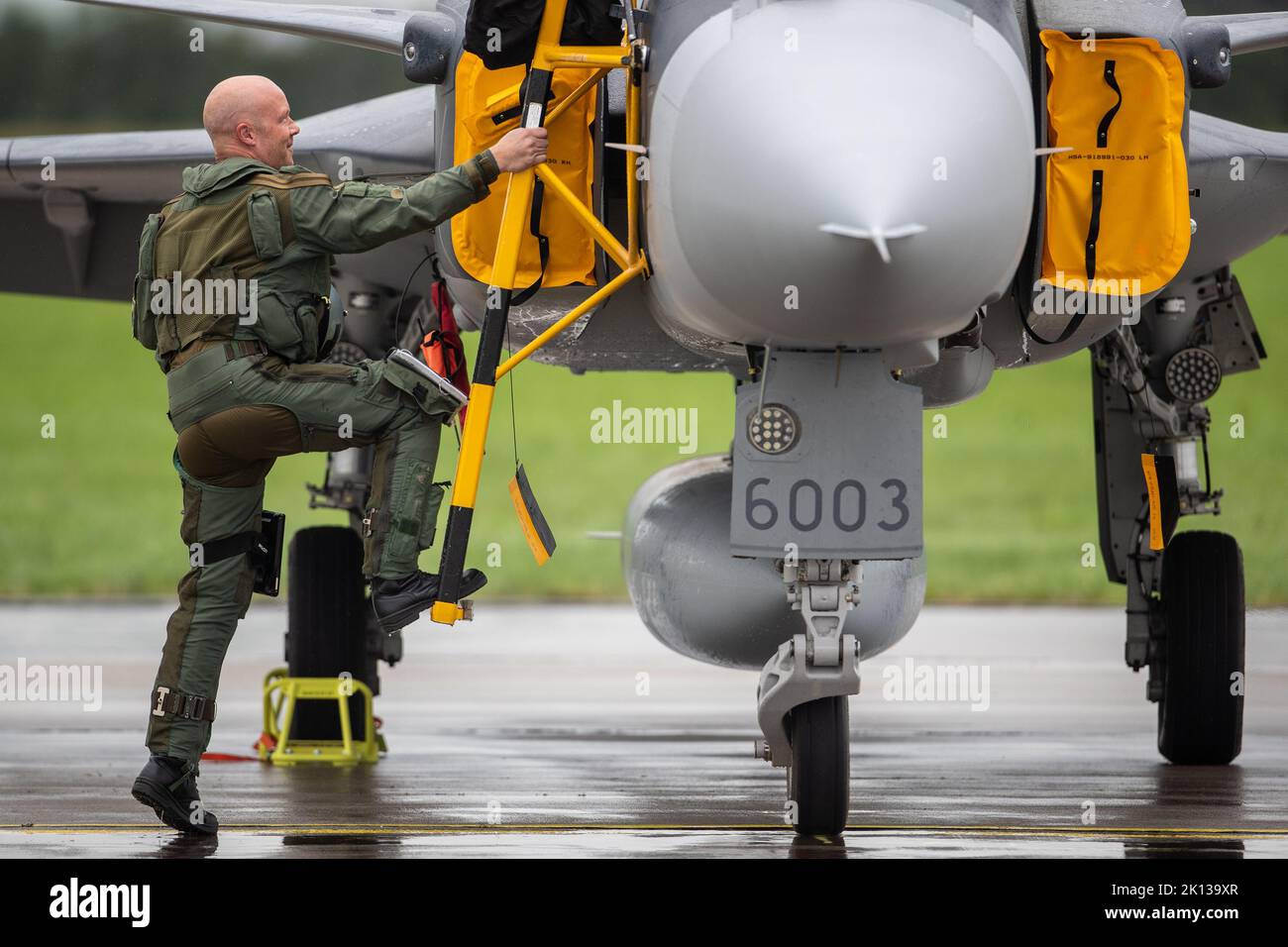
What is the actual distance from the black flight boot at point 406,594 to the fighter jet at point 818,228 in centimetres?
20

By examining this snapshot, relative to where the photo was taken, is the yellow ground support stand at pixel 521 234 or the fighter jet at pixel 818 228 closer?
the fighter jet at pixel 818 228

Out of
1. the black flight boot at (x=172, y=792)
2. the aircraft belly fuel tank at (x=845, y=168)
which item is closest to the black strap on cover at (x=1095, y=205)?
the aircraft belly fuel tank at (x=845, y=168)

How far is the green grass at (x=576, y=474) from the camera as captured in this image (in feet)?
105

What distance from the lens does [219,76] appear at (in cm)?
4138

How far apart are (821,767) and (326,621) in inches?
169

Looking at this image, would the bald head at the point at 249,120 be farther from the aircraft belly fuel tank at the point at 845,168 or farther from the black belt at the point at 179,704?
the black belt at the point at 179,704

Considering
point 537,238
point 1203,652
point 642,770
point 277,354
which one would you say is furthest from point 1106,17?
point 642,770

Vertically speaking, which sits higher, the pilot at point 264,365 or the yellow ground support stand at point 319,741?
the pilot at point 264,365

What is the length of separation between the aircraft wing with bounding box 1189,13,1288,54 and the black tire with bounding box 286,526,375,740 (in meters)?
4.91

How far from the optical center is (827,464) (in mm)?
6379

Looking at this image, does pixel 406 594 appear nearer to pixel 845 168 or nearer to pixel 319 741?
pixel 845 168

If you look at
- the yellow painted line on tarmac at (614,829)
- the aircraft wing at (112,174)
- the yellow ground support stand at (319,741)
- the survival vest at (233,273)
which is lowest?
the yellow painted line on tarmac at (614,829)

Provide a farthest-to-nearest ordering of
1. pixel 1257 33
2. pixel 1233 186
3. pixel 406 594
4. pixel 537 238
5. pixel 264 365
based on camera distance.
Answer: pixel 1257 33
pixel 1233 186
pixel 537 238
pixel 264 365
pixel 406 594

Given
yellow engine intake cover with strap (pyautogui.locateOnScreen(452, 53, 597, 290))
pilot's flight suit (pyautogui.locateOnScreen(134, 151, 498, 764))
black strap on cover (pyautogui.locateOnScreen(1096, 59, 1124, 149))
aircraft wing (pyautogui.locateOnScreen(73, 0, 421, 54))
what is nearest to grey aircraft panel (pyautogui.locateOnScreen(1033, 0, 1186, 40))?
black strap on cover (pyautogui.locateOnScreen(1096, 59, 1124, 149))
